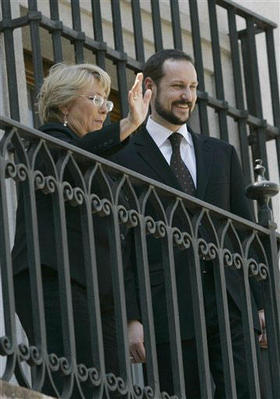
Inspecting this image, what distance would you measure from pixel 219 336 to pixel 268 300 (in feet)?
1.08

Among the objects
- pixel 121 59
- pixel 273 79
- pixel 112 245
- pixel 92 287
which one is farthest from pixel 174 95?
pixel 273 79

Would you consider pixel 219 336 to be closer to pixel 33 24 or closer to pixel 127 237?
pixel 127 237

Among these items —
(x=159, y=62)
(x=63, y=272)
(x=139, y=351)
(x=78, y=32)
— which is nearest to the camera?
(x=63, y=272)

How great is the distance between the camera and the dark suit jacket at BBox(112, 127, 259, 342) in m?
8.46

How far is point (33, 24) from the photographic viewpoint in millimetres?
10023

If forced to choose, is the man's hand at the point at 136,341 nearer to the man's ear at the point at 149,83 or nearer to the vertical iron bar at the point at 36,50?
the man's ear at the point at 149,83

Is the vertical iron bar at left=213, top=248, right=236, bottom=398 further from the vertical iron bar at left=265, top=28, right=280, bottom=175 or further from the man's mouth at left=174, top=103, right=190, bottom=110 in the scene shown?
the vertical iron bar at left=265, top=28, right=280, bottom=175

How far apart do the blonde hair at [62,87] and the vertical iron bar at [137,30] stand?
233 centimetres

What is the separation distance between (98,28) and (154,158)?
184 centimetres

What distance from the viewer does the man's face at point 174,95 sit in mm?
8852

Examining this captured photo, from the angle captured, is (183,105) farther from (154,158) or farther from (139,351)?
(139,351)

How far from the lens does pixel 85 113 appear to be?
27.2 ft

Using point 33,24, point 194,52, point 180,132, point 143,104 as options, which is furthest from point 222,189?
point 194,52

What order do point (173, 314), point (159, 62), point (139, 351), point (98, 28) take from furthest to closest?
1. point (98, 28)
2. point (159, 62)
3. point (139, 351)
4. point (173, 314)
